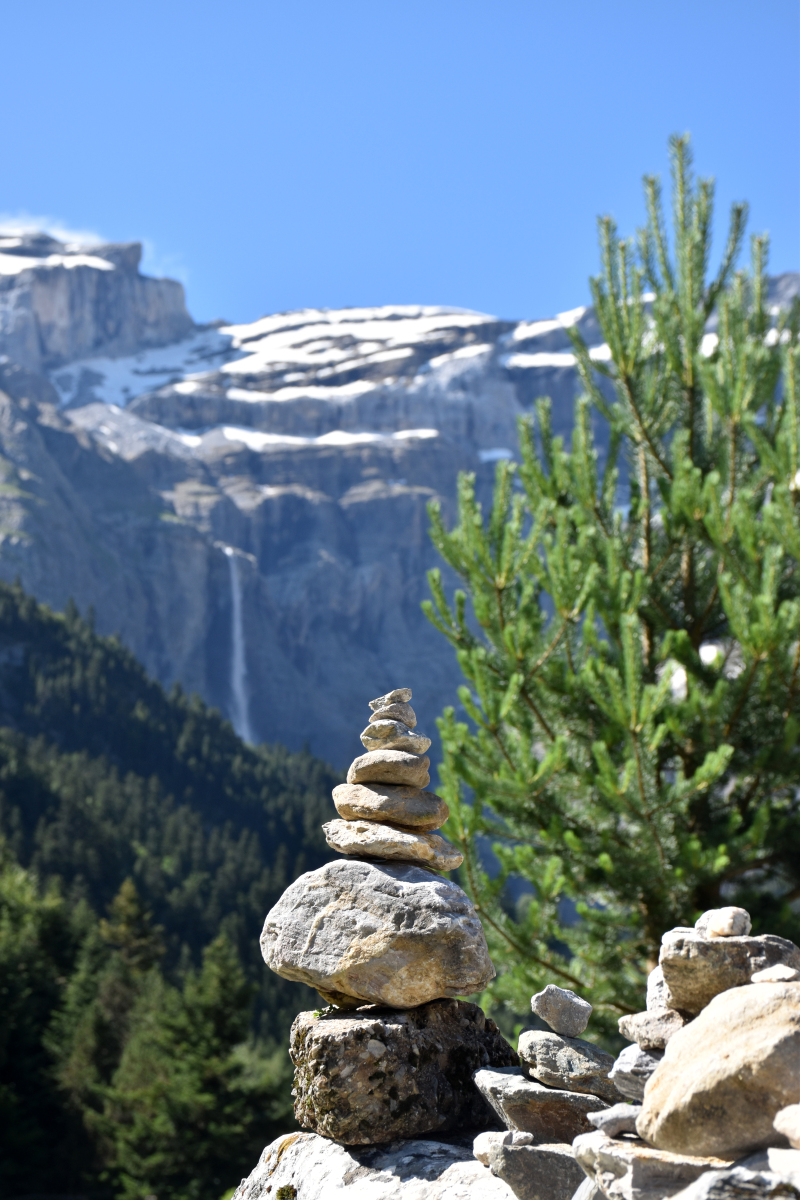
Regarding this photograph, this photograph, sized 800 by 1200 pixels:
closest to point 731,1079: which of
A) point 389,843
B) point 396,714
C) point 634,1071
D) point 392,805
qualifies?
point 634,1071

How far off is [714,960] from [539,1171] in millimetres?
1331

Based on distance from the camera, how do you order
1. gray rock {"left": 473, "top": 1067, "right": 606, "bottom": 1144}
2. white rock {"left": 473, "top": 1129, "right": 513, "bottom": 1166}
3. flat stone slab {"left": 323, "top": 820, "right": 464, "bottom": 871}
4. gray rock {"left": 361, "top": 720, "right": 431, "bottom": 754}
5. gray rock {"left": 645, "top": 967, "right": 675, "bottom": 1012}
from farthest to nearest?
1. gray rock {"left": 361, "top": 720, "right": 431, "bottom": 754}
2. flat stone slab {"left": 323, "top": 820, "right": 464, "bottom": 871}
3. gray rock {"left": 473, "top": 1067, "right": 606, "bottom": 1144}
4. white rock {"left": 473, "top": 1129, "right": 513, "bottom": 1166}
5. gray rock {"left": 645, "top": 967, "right": 675, "bottom": 1012}

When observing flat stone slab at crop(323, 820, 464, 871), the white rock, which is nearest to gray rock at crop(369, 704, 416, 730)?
flat stone slab at crop(323, 820, 464, 871)

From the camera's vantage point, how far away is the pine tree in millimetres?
9500

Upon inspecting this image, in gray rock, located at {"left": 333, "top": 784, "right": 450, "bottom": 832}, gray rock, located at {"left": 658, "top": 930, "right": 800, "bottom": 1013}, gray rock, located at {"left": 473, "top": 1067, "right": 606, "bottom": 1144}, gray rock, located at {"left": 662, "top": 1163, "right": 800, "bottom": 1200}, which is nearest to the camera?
gray rock, located at {"left": 662, "top": 1163, "right": 800, "bottom": 1200}

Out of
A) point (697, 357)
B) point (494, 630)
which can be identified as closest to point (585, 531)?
point (494, 630)

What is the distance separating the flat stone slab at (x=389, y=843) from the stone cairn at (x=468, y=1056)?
0.01 m

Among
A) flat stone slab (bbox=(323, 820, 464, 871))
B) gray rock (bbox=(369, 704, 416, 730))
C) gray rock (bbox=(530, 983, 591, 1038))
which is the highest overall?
gray rock (bbox=(369, 704, 416, 730))

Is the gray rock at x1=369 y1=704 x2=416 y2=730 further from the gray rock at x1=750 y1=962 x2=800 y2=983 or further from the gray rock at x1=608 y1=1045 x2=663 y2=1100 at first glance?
the gray rock at x1=750 y1=962 x2=800 y2=983

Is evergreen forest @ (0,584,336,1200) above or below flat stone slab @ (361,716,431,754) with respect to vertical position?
below

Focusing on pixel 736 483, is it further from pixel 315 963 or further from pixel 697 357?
pixel 315 963

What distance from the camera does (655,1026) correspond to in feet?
14.0

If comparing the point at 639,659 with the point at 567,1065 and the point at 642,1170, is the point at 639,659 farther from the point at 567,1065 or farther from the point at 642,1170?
the point at 642,1170

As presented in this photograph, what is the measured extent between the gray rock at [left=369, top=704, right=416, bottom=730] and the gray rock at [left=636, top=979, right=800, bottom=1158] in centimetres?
297
